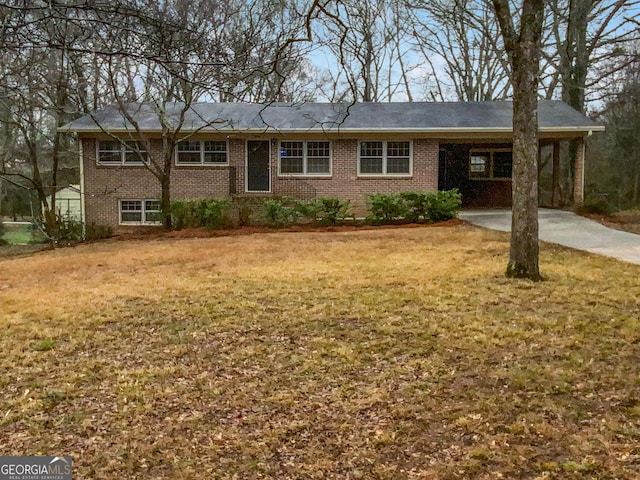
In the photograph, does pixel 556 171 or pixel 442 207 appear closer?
pixel 442 207

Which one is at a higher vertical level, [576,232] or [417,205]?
[417,205]

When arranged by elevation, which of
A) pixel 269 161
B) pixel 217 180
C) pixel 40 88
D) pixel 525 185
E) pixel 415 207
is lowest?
pixel 415 207

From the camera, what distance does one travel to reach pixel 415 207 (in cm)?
1558

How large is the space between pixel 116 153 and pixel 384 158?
8497 mm

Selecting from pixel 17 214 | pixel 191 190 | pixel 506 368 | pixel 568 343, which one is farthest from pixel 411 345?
pixel 17 214

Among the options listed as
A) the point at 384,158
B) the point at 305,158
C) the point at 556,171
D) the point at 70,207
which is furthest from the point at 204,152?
the point at 556,171

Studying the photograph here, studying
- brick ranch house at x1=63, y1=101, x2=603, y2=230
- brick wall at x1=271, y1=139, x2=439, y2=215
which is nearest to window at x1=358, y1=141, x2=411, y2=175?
brick ranch house at x1=63, y1=101, x2=603, y2=230

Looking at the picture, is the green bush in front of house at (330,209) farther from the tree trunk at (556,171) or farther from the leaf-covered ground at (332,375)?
the tree trunk at (556,171)

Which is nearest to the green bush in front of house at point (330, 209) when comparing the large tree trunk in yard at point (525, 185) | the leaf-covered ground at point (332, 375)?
the leaf-covered ground at point (332, 375)

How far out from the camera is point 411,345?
4855 mm

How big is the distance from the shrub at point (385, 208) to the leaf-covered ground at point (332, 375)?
7244mm

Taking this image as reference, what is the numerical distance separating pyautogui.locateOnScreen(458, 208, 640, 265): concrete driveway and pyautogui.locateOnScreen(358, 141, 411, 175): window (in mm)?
2450

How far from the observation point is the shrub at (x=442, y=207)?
15.3 meters

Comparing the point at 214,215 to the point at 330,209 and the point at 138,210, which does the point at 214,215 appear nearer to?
the point at 330,209
